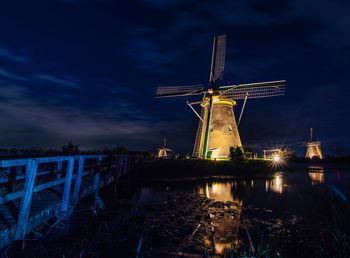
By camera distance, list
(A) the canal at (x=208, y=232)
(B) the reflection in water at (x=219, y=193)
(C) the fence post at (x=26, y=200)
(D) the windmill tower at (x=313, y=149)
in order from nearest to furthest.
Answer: (C) the fence post at (x=26, y=200), (A) the canal at (x=208, y=232), (B) the reflection in water at (x=219, y=193), (D) the windmill tower at (x=313, y=149)

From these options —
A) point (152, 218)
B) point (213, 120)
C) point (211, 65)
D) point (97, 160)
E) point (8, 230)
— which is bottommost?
point (152, 218)

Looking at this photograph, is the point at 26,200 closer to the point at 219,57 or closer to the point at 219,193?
the point at 219,193

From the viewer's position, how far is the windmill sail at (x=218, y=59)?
123 feet

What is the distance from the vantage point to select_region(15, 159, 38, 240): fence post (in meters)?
4.82

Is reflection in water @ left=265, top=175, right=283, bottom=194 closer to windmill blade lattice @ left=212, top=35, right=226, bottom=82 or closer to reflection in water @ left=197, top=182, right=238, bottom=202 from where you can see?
reflection in water @ left=197, top=182, right=238, bottom=202

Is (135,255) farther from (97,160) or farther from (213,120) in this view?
(213,120)

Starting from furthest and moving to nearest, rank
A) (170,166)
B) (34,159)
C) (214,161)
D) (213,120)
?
1. (213,120)
2. (214,161)
3. (170,166)
4. (34,159)

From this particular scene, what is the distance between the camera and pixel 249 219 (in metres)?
9.30

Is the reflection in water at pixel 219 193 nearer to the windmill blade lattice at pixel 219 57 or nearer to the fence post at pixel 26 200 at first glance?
the fence post at pixel 26 200

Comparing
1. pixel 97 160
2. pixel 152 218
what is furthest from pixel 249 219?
pixel 97 160

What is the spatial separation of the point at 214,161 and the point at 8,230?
27310 millimetres

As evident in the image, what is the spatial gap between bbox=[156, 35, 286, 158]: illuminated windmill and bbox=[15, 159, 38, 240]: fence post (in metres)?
29.1

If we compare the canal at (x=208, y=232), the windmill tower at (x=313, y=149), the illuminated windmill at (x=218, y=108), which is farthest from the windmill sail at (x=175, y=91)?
the windmill tower at (x=313, y=149)

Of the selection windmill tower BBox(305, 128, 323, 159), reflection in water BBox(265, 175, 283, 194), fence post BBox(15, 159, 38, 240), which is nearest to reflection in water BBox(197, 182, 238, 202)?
reflection in water BBox(265, 175, 283, 194)
